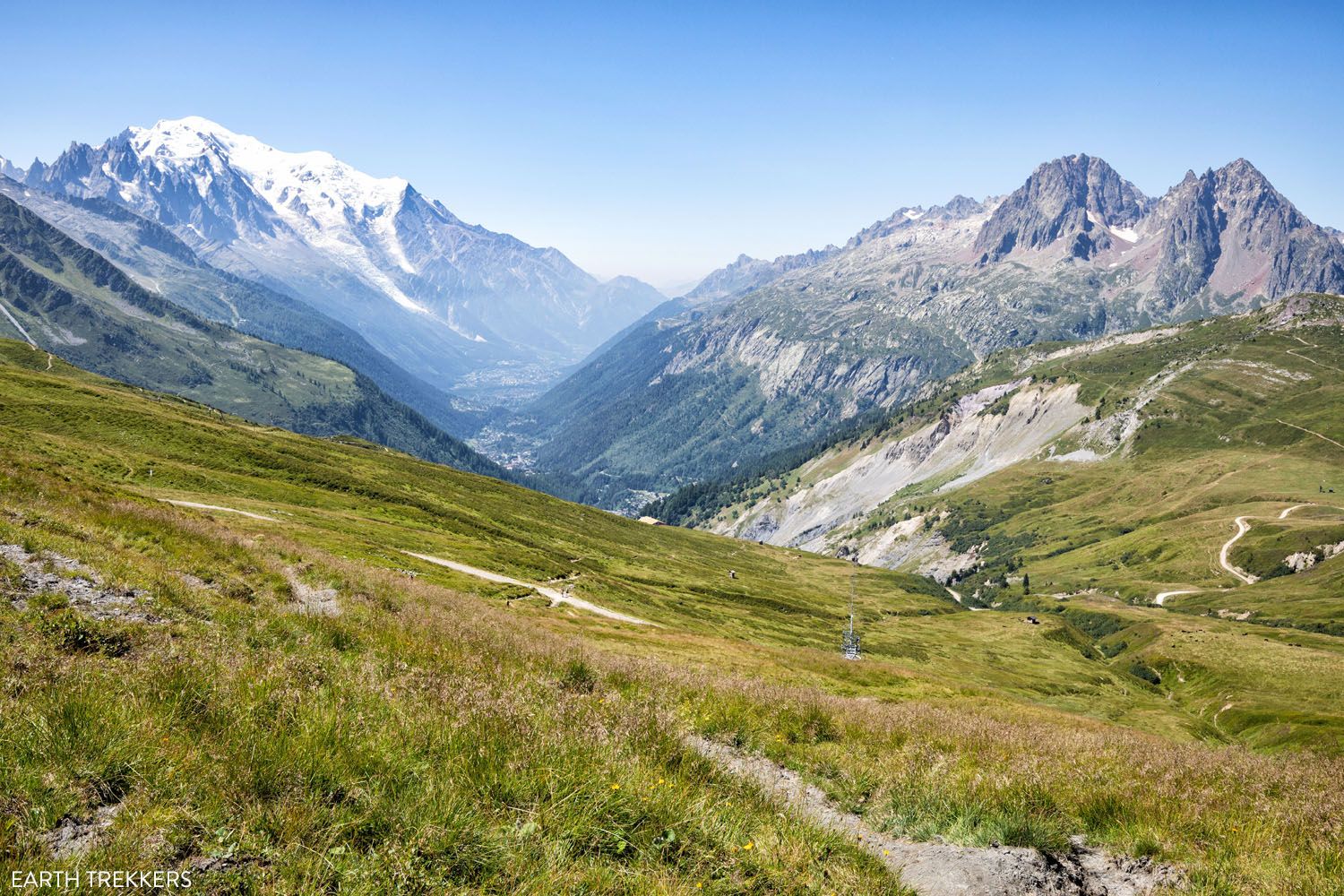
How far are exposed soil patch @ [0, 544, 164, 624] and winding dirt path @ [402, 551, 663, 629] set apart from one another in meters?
44.3

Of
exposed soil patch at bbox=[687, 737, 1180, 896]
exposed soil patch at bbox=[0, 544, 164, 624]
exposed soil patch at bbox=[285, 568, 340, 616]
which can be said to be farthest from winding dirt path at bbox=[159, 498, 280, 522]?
exposed soil patch at bbox=[687, 737, 1180, 896]

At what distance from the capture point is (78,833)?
4.69 m

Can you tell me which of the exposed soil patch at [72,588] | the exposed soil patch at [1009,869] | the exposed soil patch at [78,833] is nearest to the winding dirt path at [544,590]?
the exposed soil patch at [72,588]

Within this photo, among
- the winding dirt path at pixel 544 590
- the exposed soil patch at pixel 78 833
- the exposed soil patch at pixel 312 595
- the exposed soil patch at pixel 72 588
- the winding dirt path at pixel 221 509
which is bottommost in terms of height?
the winding dirt path at pixel 544 590

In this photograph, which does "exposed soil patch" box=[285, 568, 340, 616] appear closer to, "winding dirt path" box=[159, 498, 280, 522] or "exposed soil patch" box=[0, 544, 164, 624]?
"exposed soil patch" box=[0, 544, 164, 624]

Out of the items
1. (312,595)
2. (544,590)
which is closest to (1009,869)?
(312,595)

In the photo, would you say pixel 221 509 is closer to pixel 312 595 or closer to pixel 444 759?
pixel 312 595

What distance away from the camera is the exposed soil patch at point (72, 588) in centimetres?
1119

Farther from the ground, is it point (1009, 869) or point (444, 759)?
point (444, 759)

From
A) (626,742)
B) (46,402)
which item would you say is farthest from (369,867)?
(46,402)

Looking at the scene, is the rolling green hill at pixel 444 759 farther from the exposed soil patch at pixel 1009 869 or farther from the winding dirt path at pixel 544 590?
the winding dirt path at pixel 544 590

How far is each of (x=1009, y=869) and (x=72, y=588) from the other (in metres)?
16.1

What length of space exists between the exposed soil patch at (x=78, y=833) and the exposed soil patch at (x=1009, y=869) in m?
6.24

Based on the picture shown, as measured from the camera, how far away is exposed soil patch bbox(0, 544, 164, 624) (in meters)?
11.2
